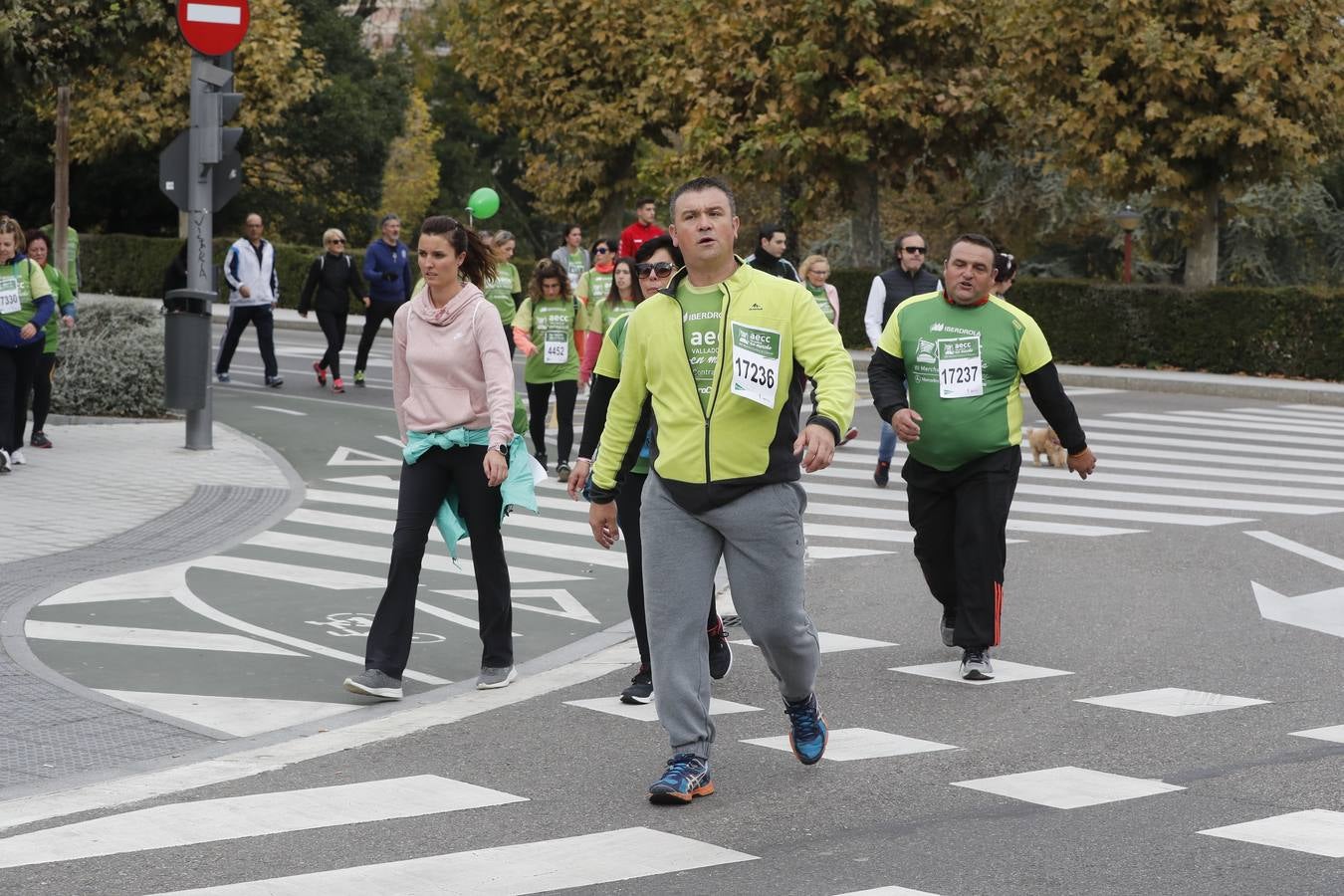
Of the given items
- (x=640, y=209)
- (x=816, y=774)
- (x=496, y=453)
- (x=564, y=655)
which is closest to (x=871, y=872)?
(x=816, y=774)

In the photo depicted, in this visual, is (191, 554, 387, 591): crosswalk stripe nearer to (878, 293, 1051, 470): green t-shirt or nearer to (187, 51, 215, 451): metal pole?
(878, 293, 1051, 470): green t-shirt

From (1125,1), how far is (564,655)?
21.4m

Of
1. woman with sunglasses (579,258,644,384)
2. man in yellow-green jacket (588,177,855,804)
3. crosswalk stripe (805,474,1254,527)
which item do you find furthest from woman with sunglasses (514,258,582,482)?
man in yellow-green jacket (588,177,855,804)

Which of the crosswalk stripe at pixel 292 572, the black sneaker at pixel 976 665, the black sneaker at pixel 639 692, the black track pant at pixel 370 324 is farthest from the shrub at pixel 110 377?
the black sneaker at pixel 976 665

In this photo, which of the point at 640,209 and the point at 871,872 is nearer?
the point at 871,872

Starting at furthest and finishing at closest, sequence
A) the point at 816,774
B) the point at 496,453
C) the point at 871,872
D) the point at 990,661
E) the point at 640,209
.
Result: the point at 640,209 → the point at 990,661 → the point at 496,453 → the point at 816,774 → the point at 871,872

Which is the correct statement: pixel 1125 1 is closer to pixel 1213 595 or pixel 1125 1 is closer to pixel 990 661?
pixel 1213 595

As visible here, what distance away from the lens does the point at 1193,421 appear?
21.0 metres

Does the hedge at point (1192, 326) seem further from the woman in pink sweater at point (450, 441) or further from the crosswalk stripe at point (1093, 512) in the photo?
the woman in pink sweater at point (450, 441)

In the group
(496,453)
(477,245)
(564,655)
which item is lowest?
(564,655)

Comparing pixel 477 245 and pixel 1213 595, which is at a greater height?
pixel 477 245

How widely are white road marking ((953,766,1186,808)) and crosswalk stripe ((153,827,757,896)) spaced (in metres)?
1.08

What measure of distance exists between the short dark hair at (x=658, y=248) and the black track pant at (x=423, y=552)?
3.47 feet

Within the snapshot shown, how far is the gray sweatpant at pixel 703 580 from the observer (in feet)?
19.6
